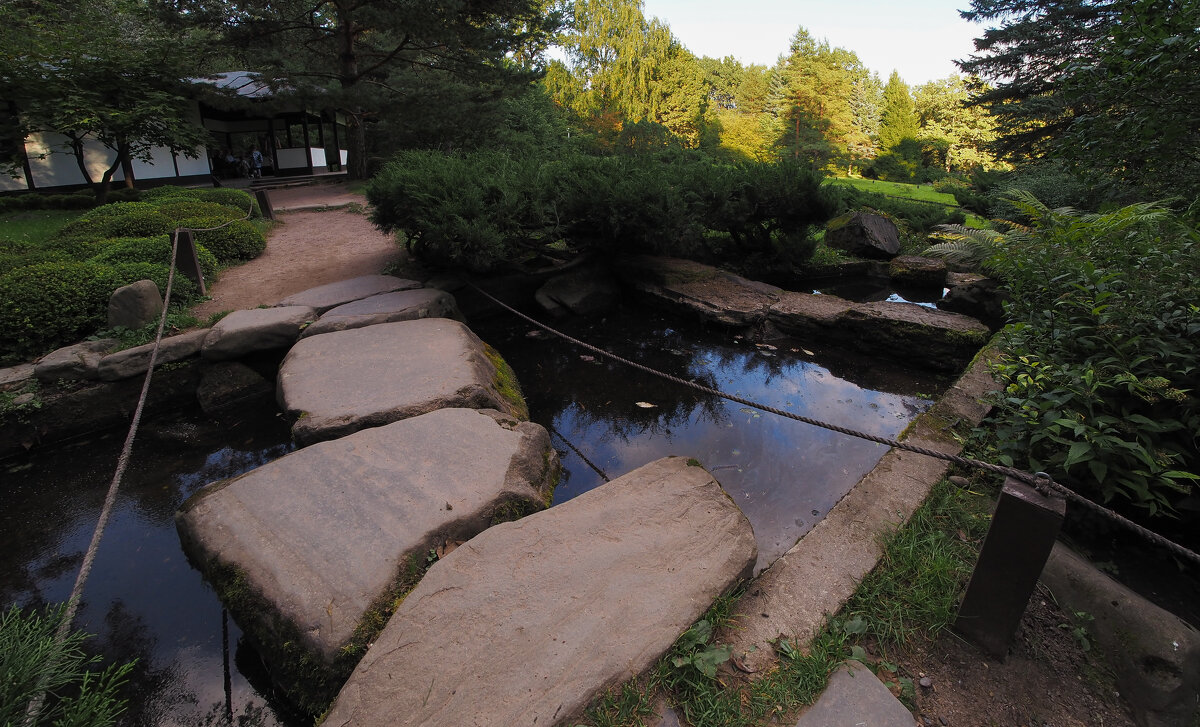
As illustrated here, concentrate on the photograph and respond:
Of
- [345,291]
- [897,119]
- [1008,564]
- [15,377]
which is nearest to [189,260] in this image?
[345,291]

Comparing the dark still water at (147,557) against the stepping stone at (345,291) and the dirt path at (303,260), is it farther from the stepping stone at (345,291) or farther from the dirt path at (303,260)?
the dirt path at (303,260)

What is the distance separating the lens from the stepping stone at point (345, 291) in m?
5.45

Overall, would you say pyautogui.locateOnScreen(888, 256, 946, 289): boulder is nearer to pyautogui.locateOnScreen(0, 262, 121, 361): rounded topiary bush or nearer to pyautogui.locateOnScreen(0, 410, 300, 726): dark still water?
pyautogui.locateOnScreen(0, 410, 300, 726): dark still water

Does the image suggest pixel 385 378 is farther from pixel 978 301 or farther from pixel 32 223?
pixel 32 223

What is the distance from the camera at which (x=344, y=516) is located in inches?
98.0

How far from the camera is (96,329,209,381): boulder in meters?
4.27

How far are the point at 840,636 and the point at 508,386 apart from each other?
3081mm

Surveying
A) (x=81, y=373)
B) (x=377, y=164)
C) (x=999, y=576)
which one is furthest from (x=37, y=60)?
(x=999, y=576)

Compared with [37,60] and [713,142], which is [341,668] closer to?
[37,60]

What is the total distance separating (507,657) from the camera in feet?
5.90

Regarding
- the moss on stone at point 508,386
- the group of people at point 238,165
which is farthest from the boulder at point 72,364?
the group of people at point 238,165

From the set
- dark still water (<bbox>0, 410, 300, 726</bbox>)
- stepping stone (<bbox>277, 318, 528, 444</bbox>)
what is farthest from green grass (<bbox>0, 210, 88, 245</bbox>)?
stepping stone (<bbox>277, 318, 528, 444</bbox>)

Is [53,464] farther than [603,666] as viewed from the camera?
Yes

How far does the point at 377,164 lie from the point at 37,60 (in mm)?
8346
